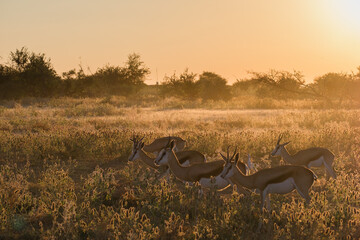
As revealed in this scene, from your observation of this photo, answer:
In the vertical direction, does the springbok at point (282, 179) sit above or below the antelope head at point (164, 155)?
below

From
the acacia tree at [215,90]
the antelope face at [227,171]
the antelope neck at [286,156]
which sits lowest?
the antelope neck at [286,156]

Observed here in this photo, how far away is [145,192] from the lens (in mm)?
7527

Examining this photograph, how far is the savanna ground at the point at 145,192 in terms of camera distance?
18.3ft

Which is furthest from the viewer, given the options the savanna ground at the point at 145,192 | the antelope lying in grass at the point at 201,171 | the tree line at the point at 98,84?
the tree line at the point at 98,84

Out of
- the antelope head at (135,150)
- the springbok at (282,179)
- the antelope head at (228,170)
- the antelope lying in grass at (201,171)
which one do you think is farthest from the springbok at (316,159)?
the antelope head at (135,150)

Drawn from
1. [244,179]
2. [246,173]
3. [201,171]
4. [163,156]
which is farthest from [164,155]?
[244,179]

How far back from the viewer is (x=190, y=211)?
6.82 metres

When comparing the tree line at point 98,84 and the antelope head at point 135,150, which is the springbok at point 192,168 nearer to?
the antelope head at point 135,150

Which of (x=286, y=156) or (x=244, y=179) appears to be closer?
(x=244, y=179)

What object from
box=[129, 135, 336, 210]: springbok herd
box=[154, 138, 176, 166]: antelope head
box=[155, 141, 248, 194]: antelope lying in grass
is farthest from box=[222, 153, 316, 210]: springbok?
box=[154, 138, 176, 166]: antelope head

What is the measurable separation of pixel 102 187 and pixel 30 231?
190 cm

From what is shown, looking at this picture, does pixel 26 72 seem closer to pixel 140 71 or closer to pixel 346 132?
pixel 140 71

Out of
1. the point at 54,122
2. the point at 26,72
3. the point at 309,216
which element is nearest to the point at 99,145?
the point at 309,216

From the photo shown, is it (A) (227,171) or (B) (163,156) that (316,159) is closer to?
(A) (227,171)
